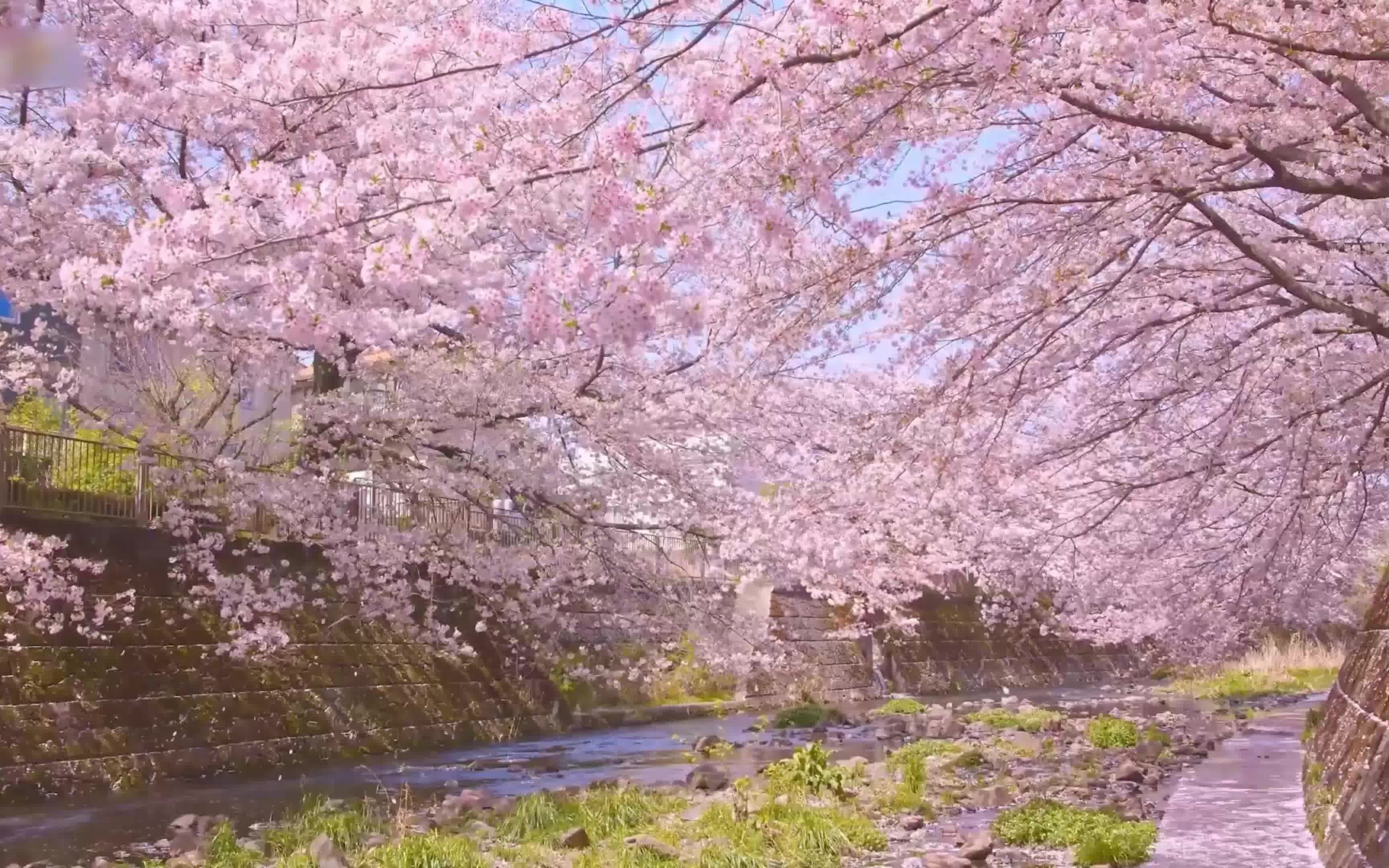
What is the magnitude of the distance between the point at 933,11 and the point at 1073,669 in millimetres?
33086

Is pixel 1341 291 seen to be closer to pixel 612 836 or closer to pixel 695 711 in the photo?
pixel 612 836

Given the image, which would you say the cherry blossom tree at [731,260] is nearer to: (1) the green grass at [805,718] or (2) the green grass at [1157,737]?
(2) the green grass at [1157,737]

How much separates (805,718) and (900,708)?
270cm

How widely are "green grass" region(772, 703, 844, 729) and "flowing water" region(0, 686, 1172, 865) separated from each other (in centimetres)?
61

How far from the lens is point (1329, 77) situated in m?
6.58

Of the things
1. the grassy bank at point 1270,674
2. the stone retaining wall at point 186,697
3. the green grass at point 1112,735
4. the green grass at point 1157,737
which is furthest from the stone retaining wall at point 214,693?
the grassy bank at point 1270,674

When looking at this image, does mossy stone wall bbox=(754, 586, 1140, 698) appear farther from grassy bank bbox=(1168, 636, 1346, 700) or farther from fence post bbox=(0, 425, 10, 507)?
fence post bbox=(0, 425, 10, 507)

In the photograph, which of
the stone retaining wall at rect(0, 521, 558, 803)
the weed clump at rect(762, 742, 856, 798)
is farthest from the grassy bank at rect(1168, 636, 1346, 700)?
the stone retaining wall at rect(0, 521, 558, 803)

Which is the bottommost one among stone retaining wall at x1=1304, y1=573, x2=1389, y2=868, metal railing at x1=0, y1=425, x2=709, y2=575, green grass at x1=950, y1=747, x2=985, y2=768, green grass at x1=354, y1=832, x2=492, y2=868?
green grass at x1=950, y1=747, x2=985, y2=768

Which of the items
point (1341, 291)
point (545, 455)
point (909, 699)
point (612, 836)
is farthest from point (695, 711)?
point (1341, 291)

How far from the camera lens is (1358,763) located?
20.9 ft

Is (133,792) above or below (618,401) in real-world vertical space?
below

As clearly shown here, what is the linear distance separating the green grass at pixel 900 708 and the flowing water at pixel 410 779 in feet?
7.14

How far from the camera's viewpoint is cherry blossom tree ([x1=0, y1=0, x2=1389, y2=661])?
18.9ft
